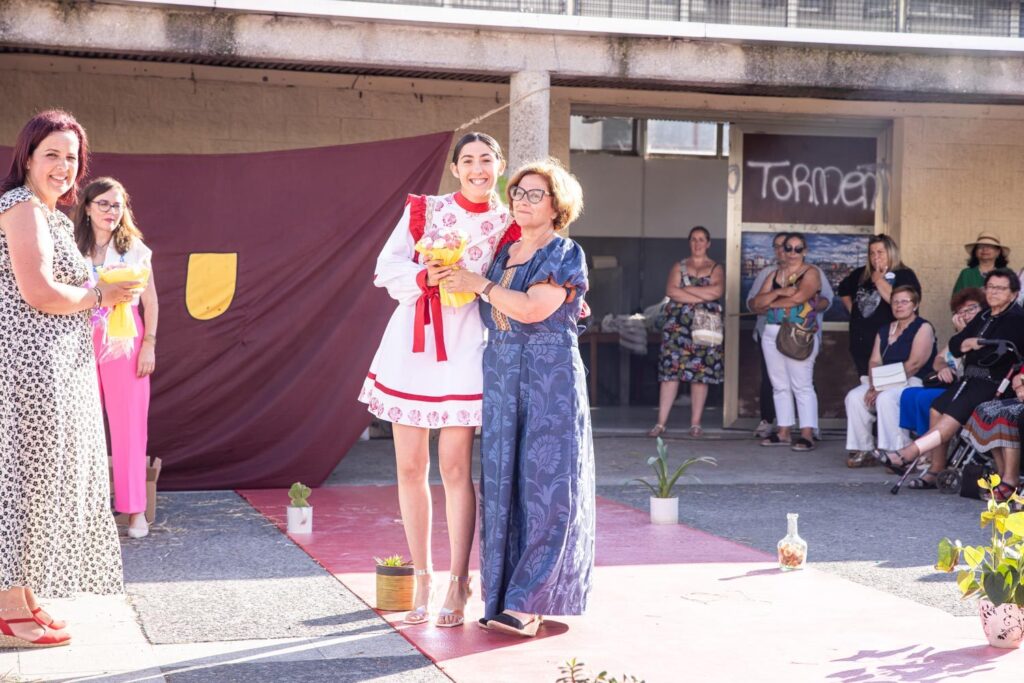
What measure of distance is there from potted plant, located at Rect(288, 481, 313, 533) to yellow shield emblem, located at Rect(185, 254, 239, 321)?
1959mm

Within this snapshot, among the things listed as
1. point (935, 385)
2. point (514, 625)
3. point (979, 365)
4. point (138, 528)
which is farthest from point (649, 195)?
point (514, 625)

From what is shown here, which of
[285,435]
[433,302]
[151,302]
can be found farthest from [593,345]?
[433,302]

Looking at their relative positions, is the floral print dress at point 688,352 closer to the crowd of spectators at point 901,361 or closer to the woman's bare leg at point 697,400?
the woman's bare leg at point 697,400

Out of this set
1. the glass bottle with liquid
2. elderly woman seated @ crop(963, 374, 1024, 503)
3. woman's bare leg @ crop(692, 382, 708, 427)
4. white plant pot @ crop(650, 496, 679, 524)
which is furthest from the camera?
woman's bare leg @ crop(692, 382, 708, 427)

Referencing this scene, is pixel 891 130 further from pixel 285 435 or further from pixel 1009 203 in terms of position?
pixel 285 435

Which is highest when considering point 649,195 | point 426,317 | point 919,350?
point 649,195

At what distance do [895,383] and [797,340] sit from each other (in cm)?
121

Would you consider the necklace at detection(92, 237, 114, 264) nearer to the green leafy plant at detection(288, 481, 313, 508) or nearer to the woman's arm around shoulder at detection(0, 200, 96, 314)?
the green leafy plant at detection(288, 481, 313, 508)

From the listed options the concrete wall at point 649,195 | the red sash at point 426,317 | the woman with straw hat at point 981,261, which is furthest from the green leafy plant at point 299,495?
the concrete wall at point 649,195

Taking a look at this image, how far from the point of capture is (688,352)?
37.7 ft

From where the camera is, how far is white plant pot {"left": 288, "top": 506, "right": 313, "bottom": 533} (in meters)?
7.01

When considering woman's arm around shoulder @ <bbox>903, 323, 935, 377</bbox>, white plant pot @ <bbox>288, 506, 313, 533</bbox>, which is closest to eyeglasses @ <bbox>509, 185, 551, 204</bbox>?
white plant pot @ <bbox>288, 506, 313, 533</bbox>

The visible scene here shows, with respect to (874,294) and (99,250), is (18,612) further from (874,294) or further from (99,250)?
A: (874,294)

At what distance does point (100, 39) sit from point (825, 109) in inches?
254
